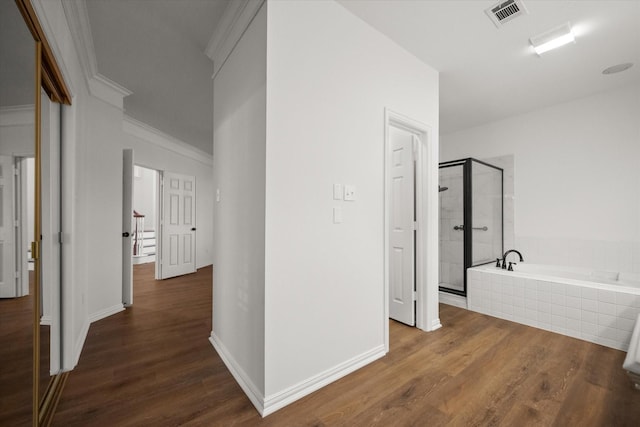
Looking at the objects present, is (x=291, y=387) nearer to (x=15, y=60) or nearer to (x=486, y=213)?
(x=15, y=60)

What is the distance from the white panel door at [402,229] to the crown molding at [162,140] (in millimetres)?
4117

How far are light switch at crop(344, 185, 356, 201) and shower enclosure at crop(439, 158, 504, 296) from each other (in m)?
2.16

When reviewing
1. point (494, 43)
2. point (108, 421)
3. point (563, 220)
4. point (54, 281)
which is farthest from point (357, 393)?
point (563, 220)

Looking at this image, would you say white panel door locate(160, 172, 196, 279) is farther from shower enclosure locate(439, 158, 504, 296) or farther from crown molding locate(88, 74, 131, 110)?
shower enclosure locate(439, 158, 504, 296)

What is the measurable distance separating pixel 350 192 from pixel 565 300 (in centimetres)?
250

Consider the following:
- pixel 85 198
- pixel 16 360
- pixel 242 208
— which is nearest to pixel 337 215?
pixel 242 208

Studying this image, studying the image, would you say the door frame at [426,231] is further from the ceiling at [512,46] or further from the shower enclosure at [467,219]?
the shower enclosure at [467,219]

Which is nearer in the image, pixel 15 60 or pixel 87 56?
pixel 15 60

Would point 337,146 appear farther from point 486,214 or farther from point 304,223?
point 486,214

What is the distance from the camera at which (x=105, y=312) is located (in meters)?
3.14

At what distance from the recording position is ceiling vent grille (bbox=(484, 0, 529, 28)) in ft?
6.58

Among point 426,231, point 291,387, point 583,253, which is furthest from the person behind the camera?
point 583,253

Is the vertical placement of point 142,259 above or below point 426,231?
below

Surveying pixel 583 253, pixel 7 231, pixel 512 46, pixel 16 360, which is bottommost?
pixel 16 360
